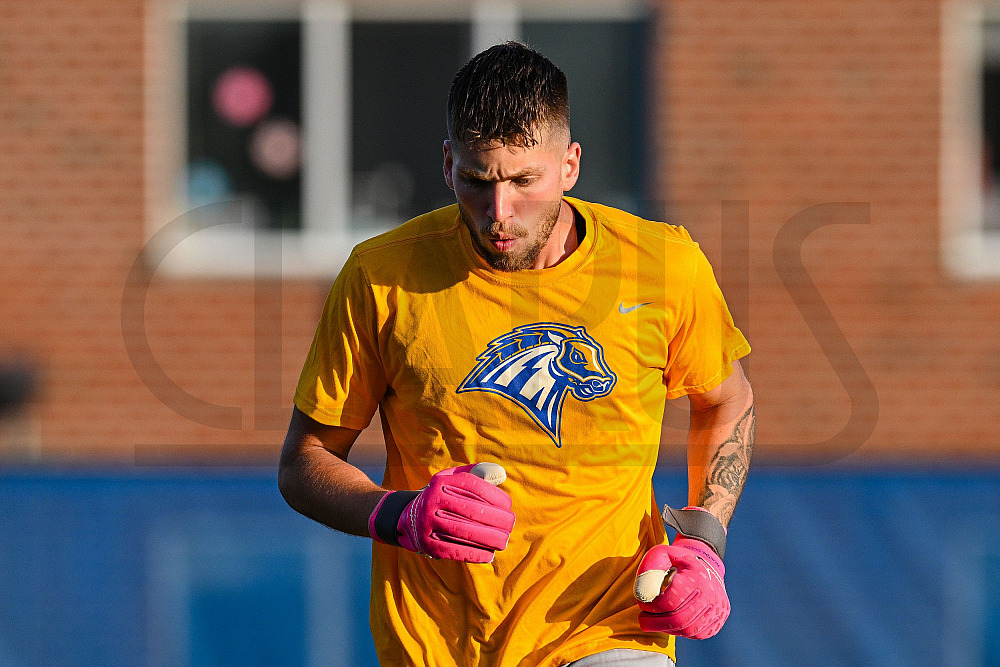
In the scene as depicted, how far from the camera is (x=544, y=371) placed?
8.38 ft

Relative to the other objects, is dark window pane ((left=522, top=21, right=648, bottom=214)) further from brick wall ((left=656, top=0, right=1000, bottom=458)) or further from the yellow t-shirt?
the yellow t-shirt

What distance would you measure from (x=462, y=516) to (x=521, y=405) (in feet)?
1.21

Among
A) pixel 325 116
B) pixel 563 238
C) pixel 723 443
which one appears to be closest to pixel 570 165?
pixel 563 238

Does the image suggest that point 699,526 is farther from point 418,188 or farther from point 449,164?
point 418,188

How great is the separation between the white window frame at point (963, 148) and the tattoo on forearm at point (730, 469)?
494 centimetres

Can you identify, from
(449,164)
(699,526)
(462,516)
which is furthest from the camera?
(699,526)

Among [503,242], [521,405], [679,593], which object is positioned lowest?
[679,593]

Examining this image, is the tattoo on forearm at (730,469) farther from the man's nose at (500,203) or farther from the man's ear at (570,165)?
the man's nose at (500,203)

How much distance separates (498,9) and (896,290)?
306 centimetres

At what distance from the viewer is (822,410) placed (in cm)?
720

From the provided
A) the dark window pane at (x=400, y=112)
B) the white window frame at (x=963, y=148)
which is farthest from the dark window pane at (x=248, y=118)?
the white window frame at (x=963, y=148)

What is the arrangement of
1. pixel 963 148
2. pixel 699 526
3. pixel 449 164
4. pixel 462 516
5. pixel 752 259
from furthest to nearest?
pixel 963 148
pixel 752 259
pixel 699 526
pixel 449 164
pixel 462 516

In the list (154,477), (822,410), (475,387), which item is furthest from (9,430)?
(475,387)

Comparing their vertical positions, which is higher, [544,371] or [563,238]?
[563,238]
